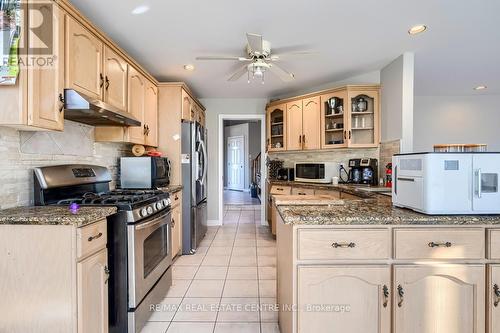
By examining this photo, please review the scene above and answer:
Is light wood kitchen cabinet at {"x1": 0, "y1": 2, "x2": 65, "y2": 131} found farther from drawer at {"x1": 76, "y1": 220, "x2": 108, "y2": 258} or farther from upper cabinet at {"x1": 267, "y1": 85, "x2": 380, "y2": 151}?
upper cabinet at {"x1": 267, "y1": 85, "x2": 380, "y2": 151}

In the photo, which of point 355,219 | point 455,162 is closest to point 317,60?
point 455,162

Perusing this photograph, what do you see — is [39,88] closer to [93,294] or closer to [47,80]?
[47,80]

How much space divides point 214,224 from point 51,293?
12.2 ft

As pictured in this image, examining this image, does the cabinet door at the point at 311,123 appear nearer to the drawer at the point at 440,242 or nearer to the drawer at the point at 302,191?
the drawer at the point at 302,191

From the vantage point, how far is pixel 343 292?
135 centimetres

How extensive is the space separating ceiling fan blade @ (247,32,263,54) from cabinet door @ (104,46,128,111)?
1.22m

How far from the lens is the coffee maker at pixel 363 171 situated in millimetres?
3605

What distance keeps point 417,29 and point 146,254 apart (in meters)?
3.02

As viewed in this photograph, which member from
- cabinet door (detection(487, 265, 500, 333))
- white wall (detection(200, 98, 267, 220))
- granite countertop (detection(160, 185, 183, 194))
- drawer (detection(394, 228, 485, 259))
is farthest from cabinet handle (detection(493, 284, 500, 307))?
white wall (detection(200, 98, 267, 220))

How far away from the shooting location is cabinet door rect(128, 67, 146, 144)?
268 cm

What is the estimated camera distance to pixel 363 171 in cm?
368

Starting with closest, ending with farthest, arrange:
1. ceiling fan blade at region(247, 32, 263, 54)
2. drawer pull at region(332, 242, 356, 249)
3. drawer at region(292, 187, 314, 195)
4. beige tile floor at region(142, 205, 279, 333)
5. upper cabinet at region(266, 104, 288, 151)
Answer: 1. drawer pull at region(332, 242, 356, 249)
2. beige tile floor at region(142, 205, 279, 333)
3. ceiling fan blade at region(247, 32, 263, 54)
4. drawer at region(292, 187, 314, 195)
5. upper cabinet at region(266, 104, 288, 151)

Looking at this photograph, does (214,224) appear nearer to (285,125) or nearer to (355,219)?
(285,125)

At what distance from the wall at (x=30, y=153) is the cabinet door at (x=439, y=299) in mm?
2325
